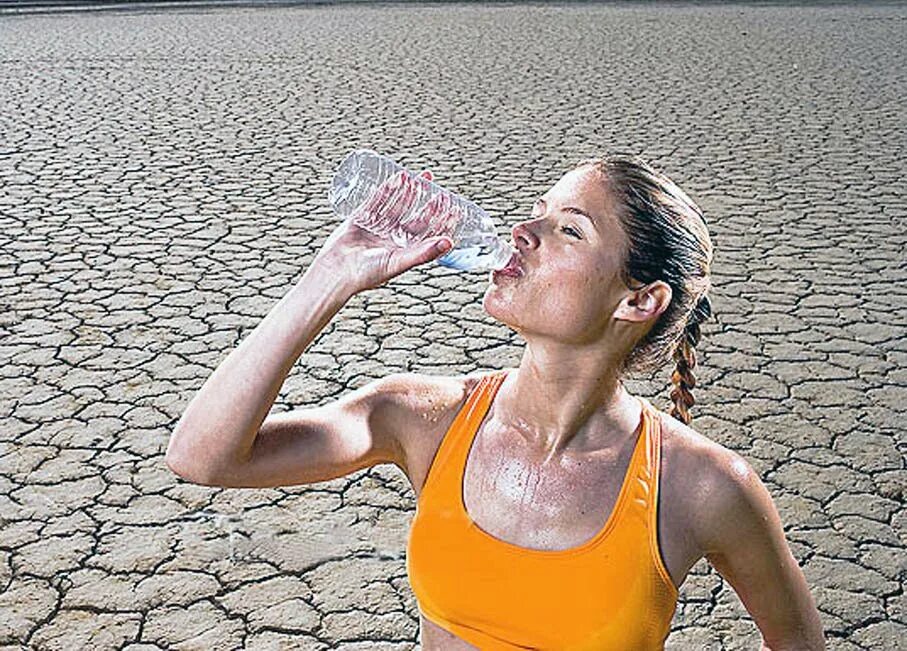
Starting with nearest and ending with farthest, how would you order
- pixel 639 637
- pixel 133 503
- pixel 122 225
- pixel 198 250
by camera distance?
pixel 639 637, pixel 133 503, pixel 198 250, pixel 122 225

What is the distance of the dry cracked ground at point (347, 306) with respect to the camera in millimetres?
3455

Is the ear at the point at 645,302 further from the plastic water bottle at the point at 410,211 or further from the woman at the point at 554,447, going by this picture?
the plastic water bottle at the point at 410,211

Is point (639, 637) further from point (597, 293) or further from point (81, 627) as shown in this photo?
point (81, 627)

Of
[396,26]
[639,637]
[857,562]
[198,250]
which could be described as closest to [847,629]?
[857,562]

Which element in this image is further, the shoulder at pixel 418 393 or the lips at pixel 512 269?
the shoulder at pixel 418 393

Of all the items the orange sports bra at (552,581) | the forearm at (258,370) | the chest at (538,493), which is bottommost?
the orange sports bra at (552,581)

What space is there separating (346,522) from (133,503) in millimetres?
640

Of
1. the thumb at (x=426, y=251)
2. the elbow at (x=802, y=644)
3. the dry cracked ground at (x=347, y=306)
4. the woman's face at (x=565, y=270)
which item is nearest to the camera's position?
the thumb at (x=426, y=251)

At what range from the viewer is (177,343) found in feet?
17.0

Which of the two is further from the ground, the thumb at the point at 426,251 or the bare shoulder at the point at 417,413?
the thumb at the point at 426,251

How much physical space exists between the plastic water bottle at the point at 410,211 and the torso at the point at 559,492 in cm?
27

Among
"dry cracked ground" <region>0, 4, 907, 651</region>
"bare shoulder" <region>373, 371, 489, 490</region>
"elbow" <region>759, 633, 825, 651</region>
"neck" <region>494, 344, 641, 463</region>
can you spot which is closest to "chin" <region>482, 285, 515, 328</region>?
"neck" <region>494, 344, 641, 463</region>

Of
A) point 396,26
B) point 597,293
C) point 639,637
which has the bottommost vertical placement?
point 396,26

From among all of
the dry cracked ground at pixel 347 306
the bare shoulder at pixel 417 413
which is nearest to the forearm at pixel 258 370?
the bare shoulder at pixel 417 413
